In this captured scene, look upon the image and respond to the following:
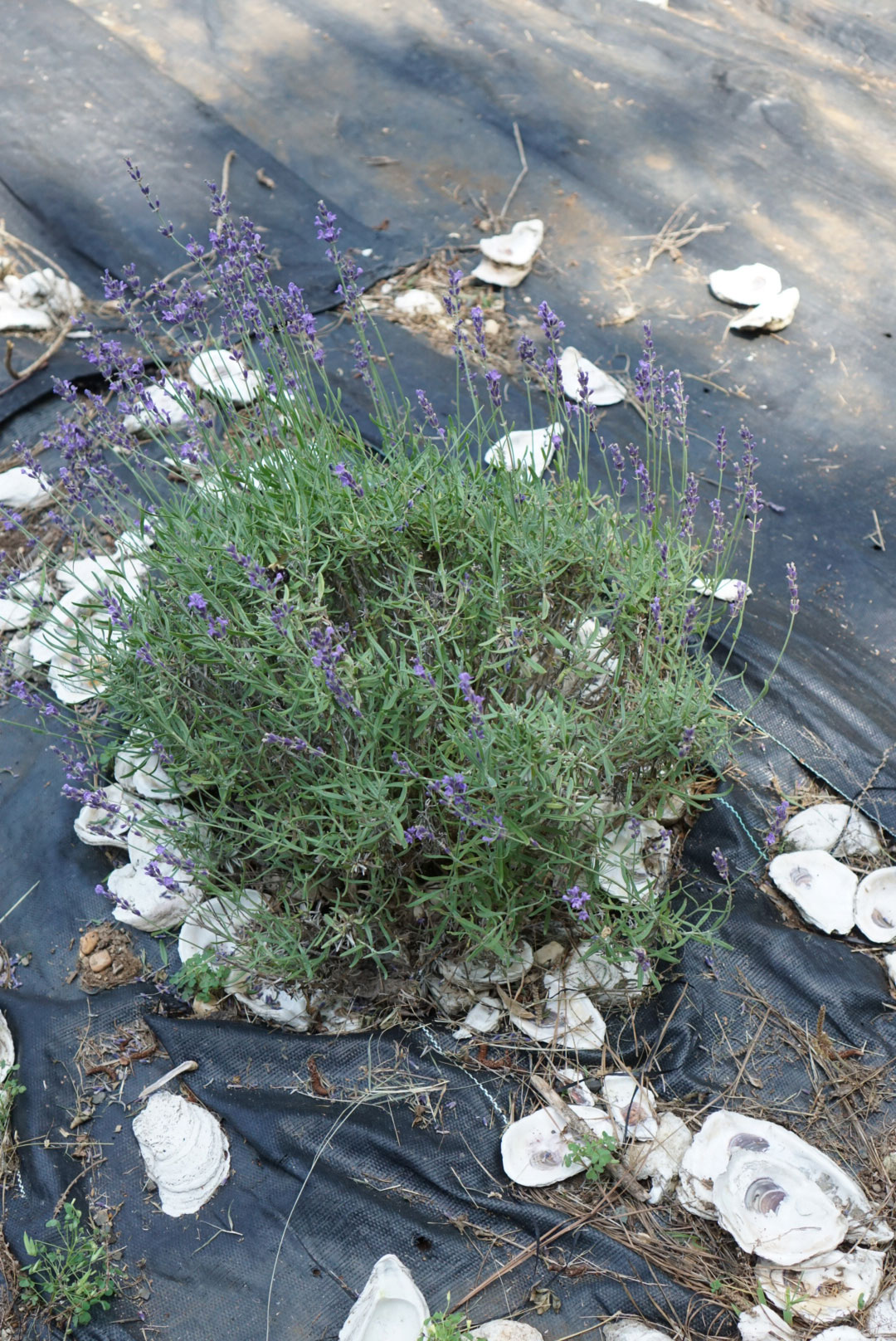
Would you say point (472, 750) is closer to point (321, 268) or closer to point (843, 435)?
point (843, 435)

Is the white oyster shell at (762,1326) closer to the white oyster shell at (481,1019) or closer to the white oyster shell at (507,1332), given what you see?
the white oyster shell at (507,1332)

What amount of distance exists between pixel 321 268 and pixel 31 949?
9.20ft

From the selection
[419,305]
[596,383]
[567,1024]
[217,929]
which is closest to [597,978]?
[567,1024]

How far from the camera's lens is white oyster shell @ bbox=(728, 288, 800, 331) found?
3.36m

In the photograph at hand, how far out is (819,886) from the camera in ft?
Answer: 6.79

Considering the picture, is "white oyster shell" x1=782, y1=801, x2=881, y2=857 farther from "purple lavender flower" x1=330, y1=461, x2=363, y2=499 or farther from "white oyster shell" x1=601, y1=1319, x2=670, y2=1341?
"purple lavender flower" x1=330, y1=461, x2=363, y2=499

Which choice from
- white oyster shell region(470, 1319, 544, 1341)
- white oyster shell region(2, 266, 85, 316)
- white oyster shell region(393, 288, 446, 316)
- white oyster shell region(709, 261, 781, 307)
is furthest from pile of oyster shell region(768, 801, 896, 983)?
white oyster shell region(2, 266, 85, 316)

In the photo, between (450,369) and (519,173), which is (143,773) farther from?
(519,173)

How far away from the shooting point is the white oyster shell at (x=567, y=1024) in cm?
184

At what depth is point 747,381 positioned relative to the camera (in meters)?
3.28

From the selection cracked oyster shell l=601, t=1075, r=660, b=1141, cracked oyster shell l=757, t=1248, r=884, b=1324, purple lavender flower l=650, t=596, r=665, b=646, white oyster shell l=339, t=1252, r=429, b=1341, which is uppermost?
purple lavender flower l=650, t=596, r=665, b=646

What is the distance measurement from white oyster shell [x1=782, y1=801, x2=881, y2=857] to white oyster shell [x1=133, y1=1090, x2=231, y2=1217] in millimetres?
1385

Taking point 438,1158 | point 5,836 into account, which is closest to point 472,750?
point 438,1158

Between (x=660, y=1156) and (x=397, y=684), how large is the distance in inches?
39.3
